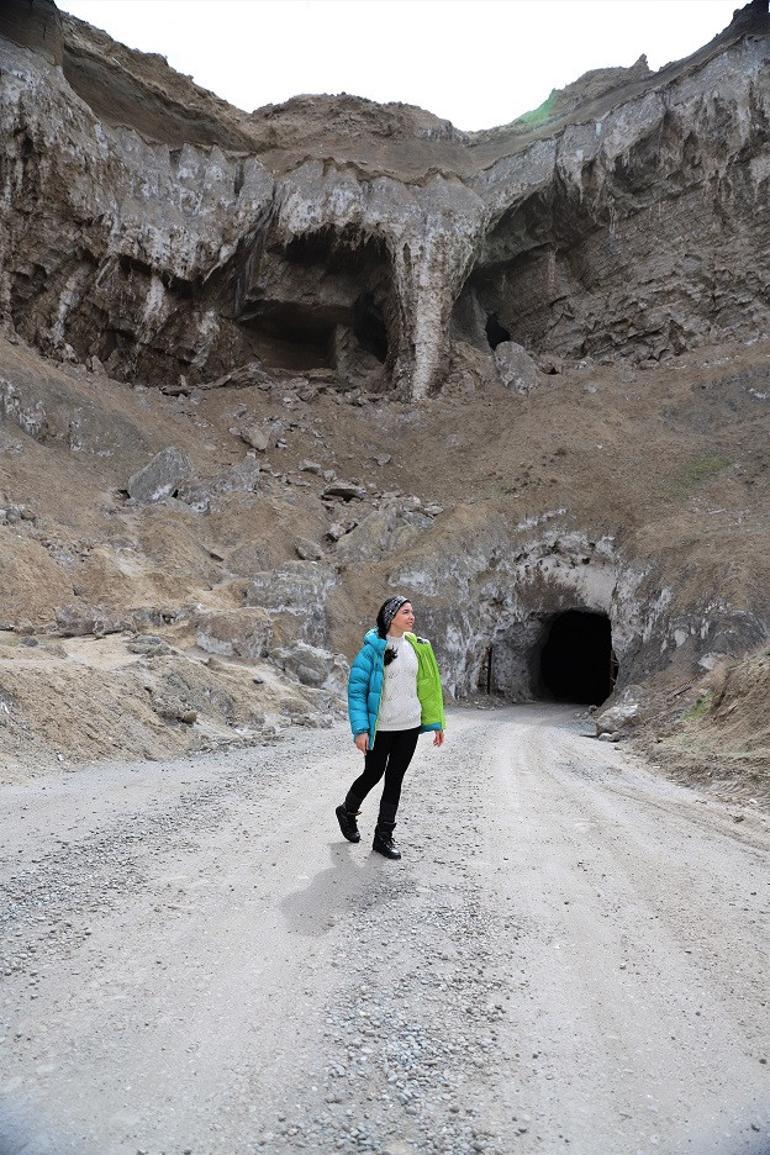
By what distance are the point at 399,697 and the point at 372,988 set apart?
2.51 metres

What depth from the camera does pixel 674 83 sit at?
119 feet

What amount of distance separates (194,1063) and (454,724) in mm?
16260

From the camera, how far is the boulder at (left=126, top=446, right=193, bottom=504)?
86.2ft

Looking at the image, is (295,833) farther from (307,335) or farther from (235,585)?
(307,335)

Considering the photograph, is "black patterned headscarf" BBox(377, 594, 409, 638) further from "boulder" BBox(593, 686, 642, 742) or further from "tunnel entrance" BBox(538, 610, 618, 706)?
"tunnel entrance" BBox(538, 610, 618, 706)

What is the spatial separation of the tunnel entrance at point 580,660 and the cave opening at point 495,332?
67.5 ft

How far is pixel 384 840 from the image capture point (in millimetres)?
5309

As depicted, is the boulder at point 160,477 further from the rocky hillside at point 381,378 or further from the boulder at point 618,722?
the boulder at point 618,722

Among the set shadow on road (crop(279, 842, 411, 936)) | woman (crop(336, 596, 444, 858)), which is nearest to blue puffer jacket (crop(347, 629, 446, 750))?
woman (crop(336, 596, 444, 858))

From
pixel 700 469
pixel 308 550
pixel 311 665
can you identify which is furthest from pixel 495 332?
pixel 311 665

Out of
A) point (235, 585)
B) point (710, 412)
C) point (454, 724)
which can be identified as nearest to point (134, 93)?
point (235, 585)

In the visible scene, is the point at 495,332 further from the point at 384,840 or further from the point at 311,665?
the point at 384,840

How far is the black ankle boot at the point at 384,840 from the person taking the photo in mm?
5289

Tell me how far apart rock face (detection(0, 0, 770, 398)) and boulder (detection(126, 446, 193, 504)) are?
8.91 m
